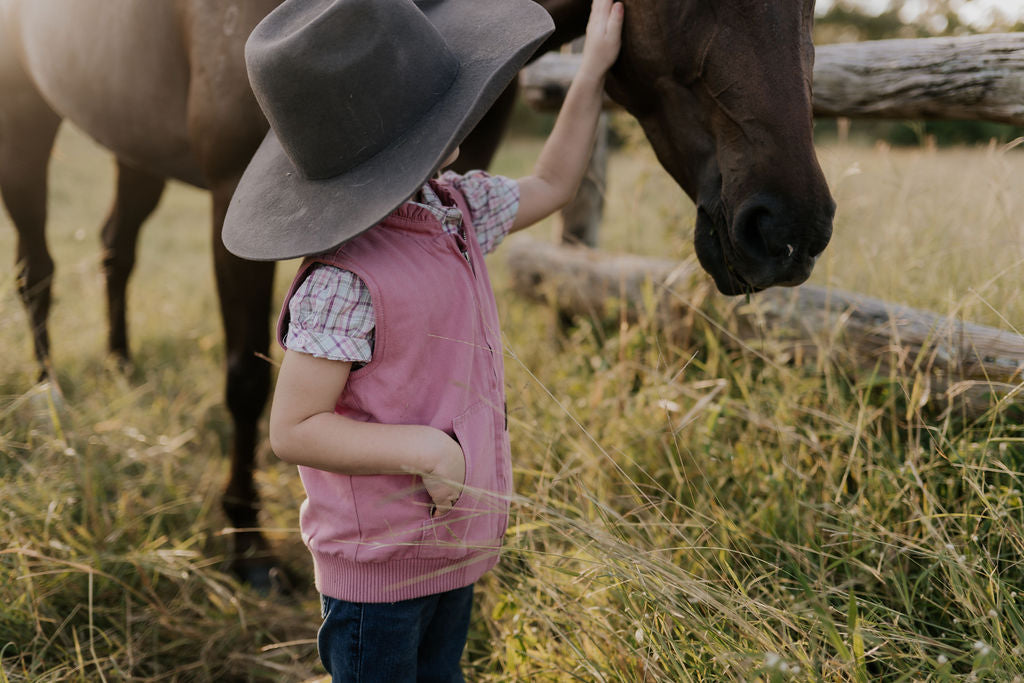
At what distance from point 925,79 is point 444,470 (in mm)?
1864

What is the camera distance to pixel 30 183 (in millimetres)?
3506

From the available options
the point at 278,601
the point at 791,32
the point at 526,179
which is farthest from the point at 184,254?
the point at 791,32

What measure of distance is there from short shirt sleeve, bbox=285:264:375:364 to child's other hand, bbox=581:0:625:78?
0.84m

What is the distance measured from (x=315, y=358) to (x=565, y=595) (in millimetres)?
870

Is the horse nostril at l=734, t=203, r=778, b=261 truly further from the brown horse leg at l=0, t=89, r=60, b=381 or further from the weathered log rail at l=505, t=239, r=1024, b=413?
the brown horse leg at l=0, t=89, r=60, b=381

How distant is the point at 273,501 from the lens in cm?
288

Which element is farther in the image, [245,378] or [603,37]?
[245,378]

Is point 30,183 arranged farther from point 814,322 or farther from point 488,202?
point 814,322

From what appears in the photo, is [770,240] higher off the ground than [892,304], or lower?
higher

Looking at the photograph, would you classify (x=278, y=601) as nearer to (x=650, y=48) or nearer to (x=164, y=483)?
(x=164, y=483)

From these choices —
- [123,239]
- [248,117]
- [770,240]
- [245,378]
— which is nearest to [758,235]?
[770,240]

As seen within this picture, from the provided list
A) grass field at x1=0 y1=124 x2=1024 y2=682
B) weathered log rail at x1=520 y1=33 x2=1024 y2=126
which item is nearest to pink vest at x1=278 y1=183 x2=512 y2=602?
grass field at x1=0 y1=124 x2=1024 y2=682

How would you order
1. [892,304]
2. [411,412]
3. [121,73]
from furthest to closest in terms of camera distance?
[121,73] < [892,304] < [411,412]

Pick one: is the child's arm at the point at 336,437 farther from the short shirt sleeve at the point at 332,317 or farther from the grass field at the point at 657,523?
the grass field at the point at 657,523
